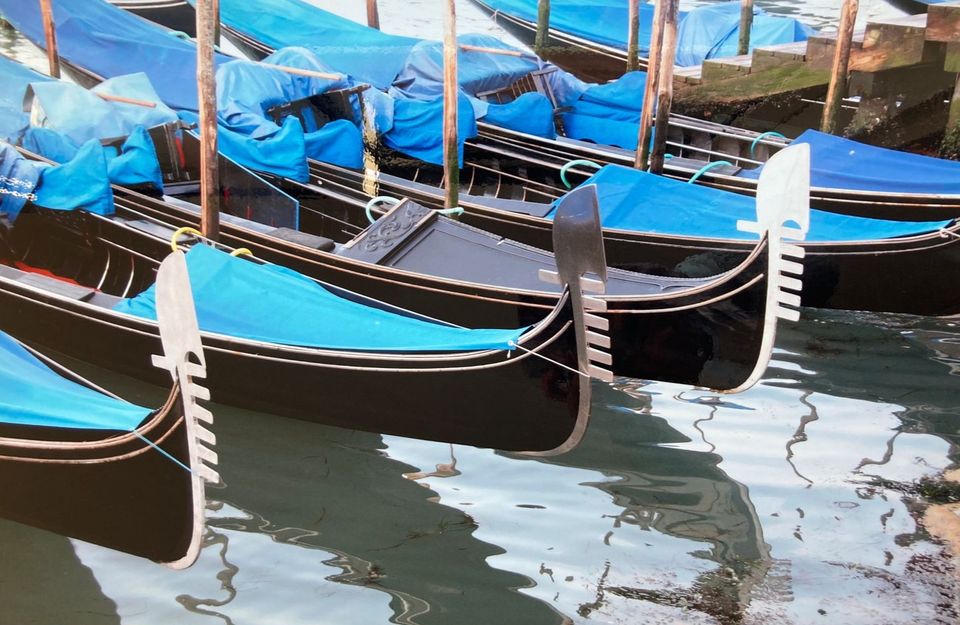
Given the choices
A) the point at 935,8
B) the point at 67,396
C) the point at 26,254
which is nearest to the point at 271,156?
the point at 26,254

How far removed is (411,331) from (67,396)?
1393mm

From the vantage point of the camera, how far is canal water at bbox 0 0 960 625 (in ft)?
11.6

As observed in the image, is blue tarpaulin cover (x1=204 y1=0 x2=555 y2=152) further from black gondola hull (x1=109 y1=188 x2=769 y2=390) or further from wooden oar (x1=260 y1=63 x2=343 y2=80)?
black gondola hull (x1=109 y1=188 x2=769 y2=390)

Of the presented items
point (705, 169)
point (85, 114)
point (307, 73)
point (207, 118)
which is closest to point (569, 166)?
point (705, 169)

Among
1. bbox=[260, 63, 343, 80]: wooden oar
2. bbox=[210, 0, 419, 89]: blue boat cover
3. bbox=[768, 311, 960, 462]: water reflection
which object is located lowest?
bbox=[768, 311, 960, 462]: water reflection

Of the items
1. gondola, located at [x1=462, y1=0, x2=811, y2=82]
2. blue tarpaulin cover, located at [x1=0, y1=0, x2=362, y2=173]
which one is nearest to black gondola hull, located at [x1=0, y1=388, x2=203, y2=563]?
blue tarpaulin cover, located at [x1=0, y1=0, x2=362, y2=173]

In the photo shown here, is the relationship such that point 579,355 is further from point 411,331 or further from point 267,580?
point 267,580

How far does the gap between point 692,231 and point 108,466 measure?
12.1 feet

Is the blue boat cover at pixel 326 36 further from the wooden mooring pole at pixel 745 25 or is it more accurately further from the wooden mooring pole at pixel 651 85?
the wooden mooring pole at pixel 745 25

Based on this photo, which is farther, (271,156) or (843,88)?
(843,88)

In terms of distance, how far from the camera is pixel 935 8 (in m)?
7.68

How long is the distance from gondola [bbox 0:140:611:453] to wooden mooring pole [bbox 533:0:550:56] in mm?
7369

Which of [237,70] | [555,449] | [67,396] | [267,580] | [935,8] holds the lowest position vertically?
[267,580]

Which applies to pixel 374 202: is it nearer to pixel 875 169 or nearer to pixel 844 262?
pixel 844 262
